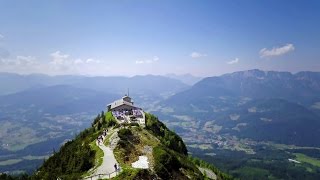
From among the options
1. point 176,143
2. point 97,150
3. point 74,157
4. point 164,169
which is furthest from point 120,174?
point 176,143

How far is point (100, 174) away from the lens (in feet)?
188

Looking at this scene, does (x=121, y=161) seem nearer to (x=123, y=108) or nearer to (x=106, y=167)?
(x=106, y=167)

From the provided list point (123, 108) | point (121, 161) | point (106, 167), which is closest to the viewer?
point (106, 167)

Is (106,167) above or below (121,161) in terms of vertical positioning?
below

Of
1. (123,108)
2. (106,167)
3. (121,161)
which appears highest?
(123,108)

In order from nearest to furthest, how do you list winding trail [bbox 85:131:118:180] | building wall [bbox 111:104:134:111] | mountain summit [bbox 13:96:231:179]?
winding trail [bbox 85:131:118:180] → mountain summit [bbox 13:96:231:179] → building wall [bbox 111:104:134:111]

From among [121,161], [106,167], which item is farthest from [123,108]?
[106,167]

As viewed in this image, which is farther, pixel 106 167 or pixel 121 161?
pixel 121 161

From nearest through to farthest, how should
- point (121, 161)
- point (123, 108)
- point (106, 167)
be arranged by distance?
point (106, 167), point (121, 161), point (123, 108)

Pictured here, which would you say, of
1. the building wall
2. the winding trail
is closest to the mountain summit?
the winding trail

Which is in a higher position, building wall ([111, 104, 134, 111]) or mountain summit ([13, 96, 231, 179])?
building wall ([111, 104, 134, 111])

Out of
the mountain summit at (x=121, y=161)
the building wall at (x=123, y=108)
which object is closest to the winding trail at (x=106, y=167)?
the mountain summit at (x=121, y=161)

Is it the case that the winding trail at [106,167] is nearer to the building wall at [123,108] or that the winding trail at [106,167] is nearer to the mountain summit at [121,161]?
the mountain summit at [121,161]

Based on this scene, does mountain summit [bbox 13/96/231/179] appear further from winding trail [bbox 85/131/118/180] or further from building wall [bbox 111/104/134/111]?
building wall [bbox 111/104/134/111]
